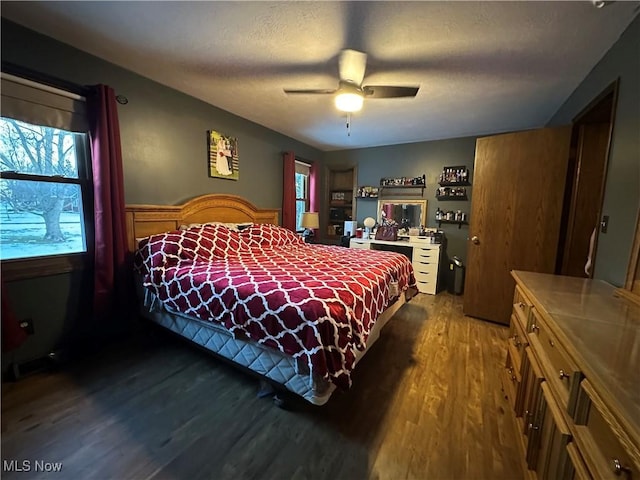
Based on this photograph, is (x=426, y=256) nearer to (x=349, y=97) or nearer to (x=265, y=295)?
(x=349, y=97)

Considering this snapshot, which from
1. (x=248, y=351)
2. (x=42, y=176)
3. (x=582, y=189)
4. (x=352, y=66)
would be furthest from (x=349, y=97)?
(x=42, y=176)

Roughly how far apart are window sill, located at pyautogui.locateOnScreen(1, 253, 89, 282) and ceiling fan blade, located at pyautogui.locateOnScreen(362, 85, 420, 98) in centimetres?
268

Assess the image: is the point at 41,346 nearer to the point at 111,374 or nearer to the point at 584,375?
the point at 111,374

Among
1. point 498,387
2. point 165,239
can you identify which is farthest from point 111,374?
point 498,387

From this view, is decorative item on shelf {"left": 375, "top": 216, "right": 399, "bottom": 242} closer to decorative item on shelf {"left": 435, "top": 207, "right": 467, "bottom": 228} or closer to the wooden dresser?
decorative item on shelf {"left": 435, "top": 207, "right": 467, "bottom": 228}

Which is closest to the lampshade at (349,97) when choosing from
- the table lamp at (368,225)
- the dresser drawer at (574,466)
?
the dresser drawer at (574,466)

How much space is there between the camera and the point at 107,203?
2.17 meters

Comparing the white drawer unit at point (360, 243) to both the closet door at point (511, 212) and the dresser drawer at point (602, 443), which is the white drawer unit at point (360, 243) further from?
the dresser drawer at point (602, 443)

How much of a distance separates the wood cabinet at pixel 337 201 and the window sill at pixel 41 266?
393 cm

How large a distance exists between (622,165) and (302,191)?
4083mm

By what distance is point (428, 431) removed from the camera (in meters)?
1.53

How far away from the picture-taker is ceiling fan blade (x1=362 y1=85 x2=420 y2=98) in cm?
207

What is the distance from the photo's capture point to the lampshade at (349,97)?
7.13 ft

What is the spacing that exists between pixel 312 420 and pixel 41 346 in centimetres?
211
